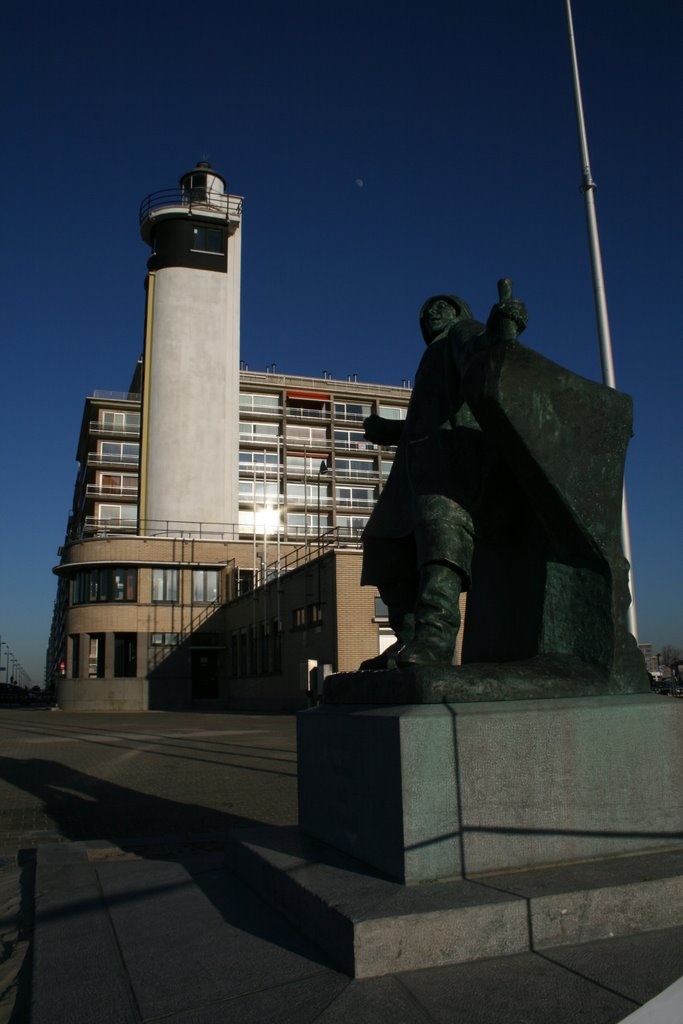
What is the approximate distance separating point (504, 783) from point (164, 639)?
123 feet

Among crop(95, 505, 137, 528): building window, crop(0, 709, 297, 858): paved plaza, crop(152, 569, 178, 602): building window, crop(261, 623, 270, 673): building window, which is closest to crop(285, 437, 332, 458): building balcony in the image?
crop(95, 505, 137, 528): building window

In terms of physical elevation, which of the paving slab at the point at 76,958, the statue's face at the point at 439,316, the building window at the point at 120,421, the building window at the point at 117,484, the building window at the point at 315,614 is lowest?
the paving slab at the point at 76,958

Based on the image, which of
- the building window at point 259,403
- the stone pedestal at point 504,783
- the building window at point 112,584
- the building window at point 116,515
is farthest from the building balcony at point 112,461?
the stone pedestal at point 504,783

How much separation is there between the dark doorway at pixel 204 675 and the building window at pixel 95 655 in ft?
14.5

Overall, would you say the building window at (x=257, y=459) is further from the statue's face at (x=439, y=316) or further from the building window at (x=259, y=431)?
the statue's face at (x=439, y=316)

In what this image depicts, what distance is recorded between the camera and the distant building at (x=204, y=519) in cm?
2948

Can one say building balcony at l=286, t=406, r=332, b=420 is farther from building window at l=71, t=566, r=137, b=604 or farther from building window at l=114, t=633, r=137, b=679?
building window at l=114, t=633, r=137, b=679

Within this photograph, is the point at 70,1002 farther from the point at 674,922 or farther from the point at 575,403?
the point at 575,403

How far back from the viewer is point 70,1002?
7.47 feet

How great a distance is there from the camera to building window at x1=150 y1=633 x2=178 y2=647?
126ft

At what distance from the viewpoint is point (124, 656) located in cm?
3850

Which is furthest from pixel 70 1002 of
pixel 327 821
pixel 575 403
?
pixel 575 403

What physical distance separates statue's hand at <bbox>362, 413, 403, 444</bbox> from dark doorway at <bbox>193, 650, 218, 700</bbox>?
36367 millimetres

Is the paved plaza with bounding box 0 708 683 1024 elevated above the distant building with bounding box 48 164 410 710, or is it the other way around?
the distant building with bounding box 48 164 410 710
